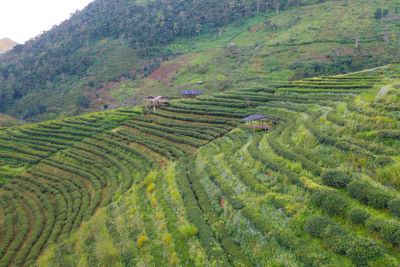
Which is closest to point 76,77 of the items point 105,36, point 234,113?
point 105,36

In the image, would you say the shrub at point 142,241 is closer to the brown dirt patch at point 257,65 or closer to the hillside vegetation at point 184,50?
the hillside vegetation at point 184,50

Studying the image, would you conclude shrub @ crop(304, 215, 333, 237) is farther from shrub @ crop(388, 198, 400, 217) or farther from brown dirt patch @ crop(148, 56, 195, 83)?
brown dirt patch @ crop(148, 56, 195, 83)

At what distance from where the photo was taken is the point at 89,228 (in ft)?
67.5

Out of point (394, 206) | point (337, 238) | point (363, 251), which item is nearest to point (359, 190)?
→ point (394, 206)

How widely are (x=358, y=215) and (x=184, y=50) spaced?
11721 centimetres

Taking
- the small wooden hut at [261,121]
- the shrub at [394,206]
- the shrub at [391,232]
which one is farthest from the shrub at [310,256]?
the small wooden hut at [261,121]

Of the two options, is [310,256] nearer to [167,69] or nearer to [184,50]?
[167,69]

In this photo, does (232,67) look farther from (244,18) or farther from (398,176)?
(398,176)

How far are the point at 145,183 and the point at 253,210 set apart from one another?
13.6 meters

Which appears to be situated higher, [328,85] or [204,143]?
[328,85]

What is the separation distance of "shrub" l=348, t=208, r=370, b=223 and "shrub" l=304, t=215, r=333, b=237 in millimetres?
932

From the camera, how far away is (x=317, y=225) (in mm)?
10969

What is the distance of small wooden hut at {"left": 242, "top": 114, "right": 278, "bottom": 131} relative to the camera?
28.8 meters

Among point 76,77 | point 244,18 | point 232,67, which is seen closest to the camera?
point 232,67
